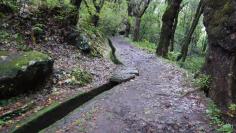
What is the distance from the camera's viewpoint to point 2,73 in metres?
7.79

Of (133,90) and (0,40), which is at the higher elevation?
(0,40)

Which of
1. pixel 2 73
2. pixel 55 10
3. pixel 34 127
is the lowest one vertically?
pixel 34 127

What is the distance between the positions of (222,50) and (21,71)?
5527 mm

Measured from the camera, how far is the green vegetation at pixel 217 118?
682 cm

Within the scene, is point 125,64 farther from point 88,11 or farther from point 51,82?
point 88,11

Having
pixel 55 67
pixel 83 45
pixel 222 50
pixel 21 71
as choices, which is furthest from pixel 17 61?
pixel 222 50

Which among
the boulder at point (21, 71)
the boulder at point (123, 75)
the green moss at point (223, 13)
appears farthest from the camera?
the boulder at point (123, 75)

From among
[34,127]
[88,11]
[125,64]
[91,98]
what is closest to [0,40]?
[91,98]

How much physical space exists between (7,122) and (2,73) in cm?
134

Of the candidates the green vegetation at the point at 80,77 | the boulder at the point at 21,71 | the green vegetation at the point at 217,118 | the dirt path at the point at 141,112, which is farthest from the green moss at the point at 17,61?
the green vegetation at the point at 217,118

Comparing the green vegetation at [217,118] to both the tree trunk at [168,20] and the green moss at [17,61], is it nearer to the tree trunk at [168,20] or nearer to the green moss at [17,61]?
the green moss at [17,61]

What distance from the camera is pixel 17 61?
8336mm

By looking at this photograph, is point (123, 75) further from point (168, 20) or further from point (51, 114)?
point (168, 20)

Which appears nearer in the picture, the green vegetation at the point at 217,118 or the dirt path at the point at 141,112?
the green vegetation at the point at 217,118
